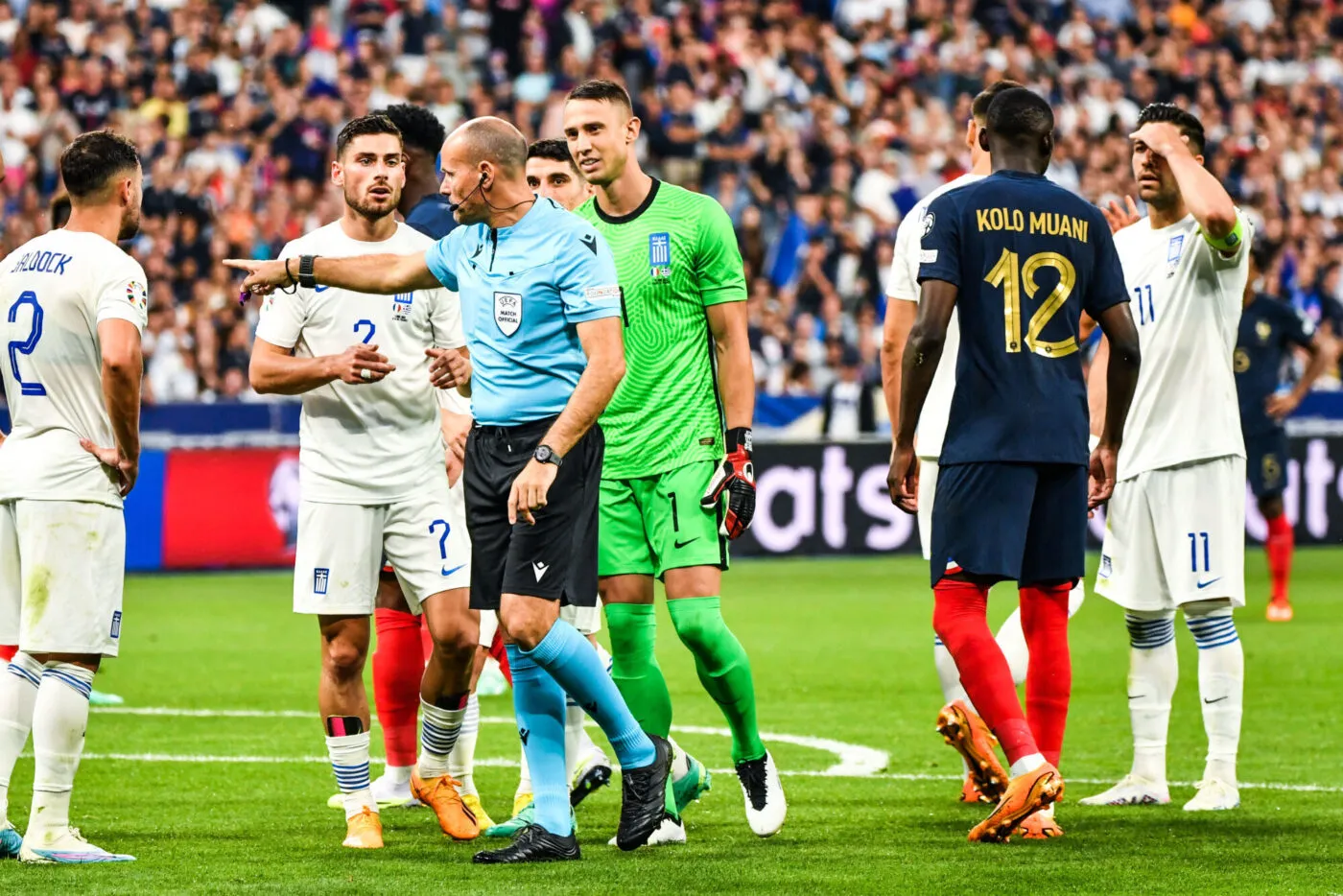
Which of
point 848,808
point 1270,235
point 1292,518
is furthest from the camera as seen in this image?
point 1270,235

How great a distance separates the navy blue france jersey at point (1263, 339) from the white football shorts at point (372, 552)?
330 inches

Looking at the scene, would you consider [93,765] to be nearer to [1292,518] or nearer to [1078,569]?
[1078,569]

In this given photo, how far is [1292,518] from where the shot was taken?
2003 cm

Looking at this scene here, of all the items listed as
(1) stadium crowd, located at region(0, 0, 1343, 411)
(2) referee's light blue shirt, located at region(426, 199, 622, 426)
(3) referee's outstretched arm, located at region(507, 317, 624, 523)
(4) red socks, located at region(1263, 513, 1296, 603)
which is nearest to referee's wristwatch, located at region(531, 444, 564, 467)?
(3) referee's outstretched arm, located at region(507, 317, 624, 523)

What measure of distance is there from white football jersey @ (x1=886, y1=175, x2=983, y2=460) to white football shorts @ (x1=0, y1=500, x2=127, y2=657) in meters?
3.11

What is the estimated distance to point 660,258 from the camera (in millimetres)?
6953

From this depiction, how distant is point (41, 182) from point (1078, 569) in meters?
17.7

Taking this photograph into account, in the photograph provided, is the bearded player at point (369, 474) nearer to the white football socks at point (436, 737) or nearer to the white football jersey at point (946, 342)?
the white football socks at point (436, 737)

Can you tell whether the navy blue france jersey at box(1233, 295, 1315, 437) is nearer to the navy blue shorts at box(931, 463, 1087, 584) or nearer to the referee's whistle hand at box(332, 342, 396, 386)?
the navy blue shorts at box(931, 463, 1087, 584)

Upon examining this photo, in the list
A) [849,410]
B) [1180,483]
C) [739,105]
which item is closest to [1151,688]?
[1180,483]

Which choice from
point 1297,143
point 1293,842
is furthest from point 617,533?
point 1297,143

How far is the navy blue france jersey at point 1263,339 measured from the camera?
14.3 metres

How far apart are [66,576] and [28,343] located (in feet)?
2.65

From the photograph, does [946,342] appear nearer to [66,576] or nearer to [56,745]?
[66,576]
